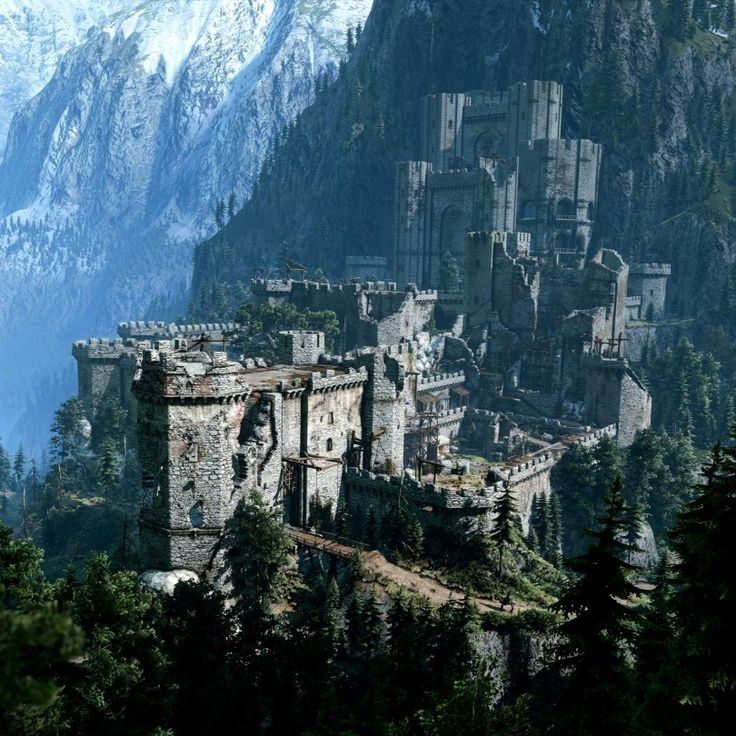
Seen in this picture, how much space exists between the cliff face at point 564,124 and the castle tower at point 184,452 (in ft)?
312

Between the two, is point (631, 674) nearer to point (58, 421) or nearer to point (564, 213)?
point (58, 421)

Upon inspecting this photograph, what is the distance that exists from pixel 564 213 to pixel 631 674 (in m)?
111

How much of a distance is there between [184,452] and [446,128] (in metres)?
105

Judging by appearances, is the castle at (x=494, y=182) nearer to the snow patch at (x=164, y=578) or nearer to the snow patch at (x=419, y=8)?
the snow patch at (x=419, y=8)

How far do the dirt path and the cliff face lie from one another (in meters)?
88.7

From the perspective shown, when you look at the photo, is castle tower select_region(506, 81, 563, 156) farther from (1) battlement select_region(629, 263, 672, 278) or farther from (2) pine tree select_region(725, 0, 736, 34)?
(2) pine tree select_region(725, 0, 736, 34)

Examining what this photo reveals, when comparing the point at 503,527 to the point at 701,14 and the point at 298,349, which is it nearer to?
the point at 298,349

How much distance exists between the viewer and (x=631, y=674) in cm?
2648

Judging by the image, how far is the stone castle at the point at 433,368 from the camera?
4756 cm

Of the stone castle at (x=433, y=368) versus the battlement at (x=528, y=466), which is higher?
the stone castle at (x=433, y=368)

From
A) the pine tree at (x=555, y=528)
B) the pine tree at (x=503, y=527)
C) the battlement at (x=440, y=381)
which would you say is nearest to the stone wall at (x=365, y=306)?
the battlement at (x=440, y=381)

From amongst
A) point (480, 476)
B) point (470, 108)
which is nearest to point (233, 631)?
point (480, 476)

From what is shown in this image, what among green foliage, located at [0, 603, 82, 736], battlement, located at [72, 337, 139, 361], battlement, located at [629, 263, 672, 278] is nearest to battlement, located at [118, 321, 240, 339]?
battlement, located at [72, 337, 139, 361]

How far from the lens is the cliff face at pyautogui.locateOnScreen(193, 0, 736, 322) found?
13238 centimetres
